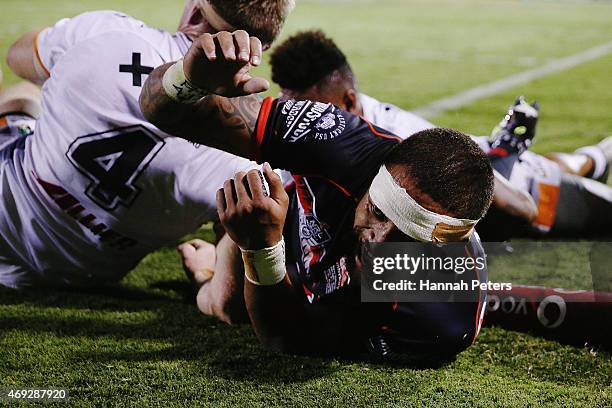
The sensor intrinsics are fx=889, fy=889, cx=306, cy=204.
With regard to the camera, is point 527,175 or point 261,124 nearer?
point 261,124

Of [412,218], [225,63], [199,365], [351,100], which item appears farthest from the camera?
[351,100]

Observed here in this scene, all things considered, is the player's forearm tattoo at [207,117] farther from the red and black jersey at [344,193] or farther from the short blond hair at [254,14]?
the short blond hair at [254,14]

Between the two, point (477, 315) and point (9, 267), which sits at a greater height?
point (477, 315)

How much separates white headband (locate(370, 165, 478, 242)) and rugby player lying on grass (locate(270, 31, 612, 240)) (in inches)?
58.5

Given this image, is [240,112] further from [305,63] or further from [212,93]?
[305,63]

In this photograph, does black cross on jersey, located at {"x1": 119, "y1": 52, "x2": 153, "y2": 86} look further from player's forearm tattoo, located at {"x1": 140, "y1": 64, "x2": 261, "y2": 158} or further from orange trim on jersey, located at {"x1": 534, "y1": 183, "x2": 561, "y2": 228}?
orange trim on jersey, located at {"x1": 534, "y1": 183, "x2": 561, "y2": 228}

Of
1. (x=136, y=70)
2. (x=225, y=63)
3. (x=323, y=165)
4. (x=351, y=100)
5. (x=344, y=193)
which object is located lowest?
(x=351, y=100)

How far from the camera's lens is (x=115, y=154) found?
3350 millimetres

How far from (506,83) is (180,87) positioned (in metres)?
7.92

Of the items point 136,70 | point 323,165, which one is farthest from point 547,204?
point 136,70

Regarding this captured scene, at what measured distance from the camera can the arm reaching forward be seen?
8.00 feet

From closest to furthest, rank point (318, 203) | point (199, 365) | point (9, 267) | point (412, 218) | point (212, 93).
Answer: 1. point (212, 93)
2. point (412, 218)
3. point (199, 365)
4. point (318, 203)
5. point (9, 267)

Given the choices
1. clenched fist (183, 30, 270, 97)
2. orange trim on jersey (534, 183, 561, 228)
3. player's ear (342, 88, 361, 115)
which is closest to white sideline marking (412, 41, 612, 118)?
orange trim on jersey (534, 183, 561, 228)

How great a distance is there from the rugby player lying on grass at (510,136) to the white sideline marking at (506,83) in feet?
10.3
